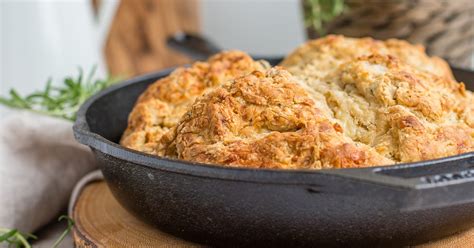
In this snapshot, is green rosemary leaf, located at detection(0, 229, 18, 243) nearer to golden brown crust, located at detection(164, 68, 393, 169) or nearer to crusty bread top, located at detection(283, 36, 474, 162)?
golden brown crust, located at detection(164, 68, 393, 169)

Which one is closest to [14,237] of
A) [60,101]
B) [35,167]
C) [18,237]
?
[18,237]

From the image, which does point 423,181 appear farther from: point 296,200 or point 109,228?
point 109,228

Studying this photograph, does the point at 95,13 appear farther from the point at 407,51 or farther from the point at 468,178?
the point at 468,178

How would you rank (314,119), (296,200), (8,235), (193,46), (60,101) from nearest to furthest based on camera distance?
(296,200), (314,119), (8,235), (60,101), (193,46)

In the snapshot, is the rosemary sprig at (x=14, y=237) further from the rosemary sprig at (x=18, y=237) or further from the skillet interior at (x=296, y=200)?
the skillet interior at (x=296, y=200)

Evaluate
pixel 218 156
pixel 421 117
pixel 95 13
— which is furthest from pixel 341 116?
pixel 95 13

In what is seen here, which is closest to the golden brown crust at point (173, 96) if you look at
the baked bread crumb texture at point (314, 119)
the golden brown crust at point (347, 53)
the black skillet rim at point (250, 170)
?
the baked bread crumb texture at point (314, 119)
